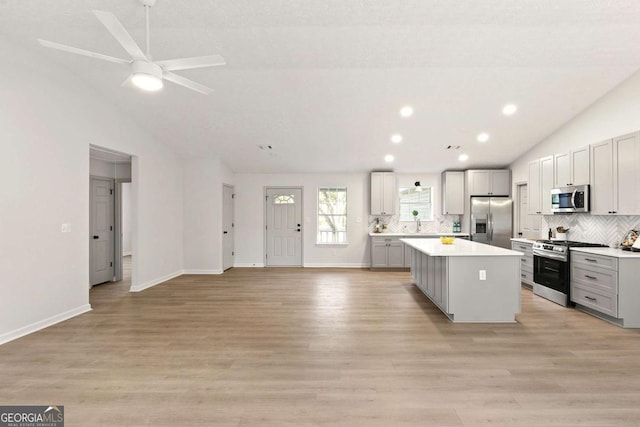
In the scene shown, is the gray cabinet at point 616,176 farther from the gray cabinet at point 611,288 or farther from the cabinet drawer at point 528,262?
the cabinet drawer at point 528,262

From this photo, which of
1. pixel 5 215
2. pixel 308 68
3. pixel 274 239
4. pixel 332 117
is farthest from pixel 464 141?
pixel 5 215

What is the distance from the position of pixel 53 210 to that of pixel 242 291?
2.87 meters

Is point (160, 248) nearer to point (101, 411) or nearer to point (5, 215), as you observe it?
point (5, 215)

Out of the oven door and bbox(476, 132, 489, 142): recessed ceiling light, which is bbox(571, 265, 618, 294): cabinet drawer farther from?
bbox(476, 132, 489, 142): recessed ceiling light

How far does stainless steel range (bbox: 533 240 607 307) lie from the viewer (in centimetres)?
455

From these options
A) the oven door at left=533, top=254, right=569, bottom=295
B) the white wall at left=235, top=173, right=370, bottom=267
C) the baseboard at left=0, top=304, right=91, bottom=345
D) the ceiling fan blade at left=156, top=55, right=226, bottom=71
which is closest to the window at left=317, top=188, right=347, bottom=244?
the white wall at left=235, top=173, right=370, bottom=267

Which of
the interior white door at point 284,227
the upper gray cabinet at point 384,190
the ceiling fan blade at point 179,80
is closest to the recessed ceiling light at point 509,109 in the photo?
the upper gray cabinet at point 384,190

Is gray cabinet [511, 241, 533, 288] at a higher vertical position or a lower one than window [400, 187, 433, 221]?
lower

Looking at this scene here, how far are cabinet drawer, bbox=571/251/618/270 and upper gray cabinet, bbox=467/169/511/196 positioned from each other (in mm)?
2949

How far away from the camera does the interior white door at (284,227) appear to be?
8.02 m

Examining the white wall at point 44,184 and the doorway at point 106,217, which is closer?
the white wall at point 44,184

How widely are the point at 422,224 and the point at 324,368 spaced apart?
5816mm

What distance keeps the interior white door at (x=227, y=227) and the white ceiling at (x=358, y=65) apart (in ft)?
4.12

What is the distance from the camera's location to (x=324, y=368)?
2764 mm
